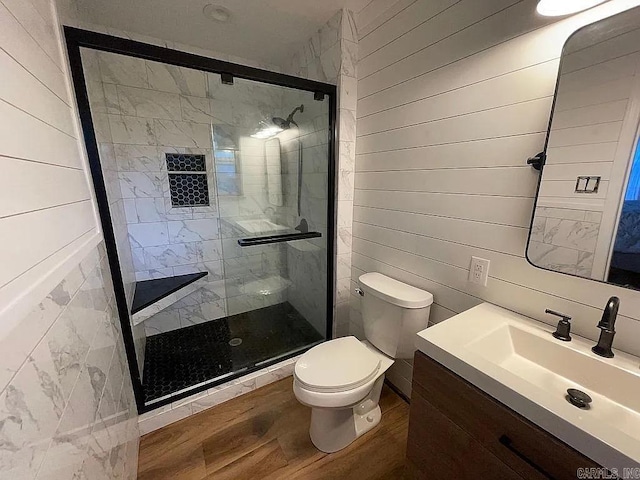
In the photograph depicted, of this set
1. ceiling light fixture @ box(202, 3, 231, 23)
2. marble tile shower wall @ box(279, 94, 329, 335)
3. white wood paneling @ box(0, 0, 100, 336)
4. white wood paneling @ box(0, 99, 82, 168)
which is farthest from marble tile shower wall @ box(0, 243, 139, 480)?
ceiling light fixture @ box(202, 3, 231, 23)

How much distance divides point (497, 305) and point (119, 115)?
2.67 meters

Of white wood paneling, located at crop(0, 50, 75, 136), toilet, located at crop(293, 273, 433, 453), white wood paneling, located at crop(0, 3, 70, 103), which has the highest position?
white wood paneling, located at crop(0, 3, 70, 103)

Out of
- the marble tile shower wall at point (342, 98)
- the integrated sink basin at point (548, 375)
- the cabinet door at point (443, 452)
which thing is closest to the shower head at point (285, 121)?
the marble tile shower wall at point (342, 98)

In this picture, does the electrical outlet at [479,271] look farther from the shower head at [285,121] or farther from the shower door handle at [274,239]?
the shower head at [285,121]

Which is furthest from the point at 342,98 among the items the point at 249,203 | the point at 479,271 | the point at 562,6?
the point at 479,271

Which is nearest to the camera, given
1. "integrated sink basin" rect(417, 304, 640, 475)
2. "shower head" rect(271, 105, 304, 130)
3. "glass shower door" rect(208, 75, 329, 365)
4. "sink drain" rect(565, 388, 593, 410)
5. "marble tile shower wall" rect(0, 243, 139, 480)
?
"marble tile shower wall" rect(0, 243, 139, 480)

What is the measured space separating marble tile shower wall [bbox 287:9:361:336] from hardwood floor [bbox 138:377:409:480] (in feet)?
2.22

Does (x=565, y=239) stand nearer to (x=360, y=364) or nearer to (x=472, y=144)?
(x=472, y=144)

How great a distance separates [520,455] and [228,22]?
2.56 m

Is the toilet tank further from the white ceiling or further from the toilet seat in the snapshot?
the white ceiling

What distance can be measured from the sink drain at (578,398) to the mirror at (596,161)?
1.20 feet

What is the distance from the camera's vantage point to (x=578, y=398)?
2.54 ft

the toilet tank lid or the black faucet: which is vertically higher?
the black faucet

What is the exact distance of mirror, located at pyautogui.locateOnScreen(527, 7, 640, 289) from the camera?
793mm
